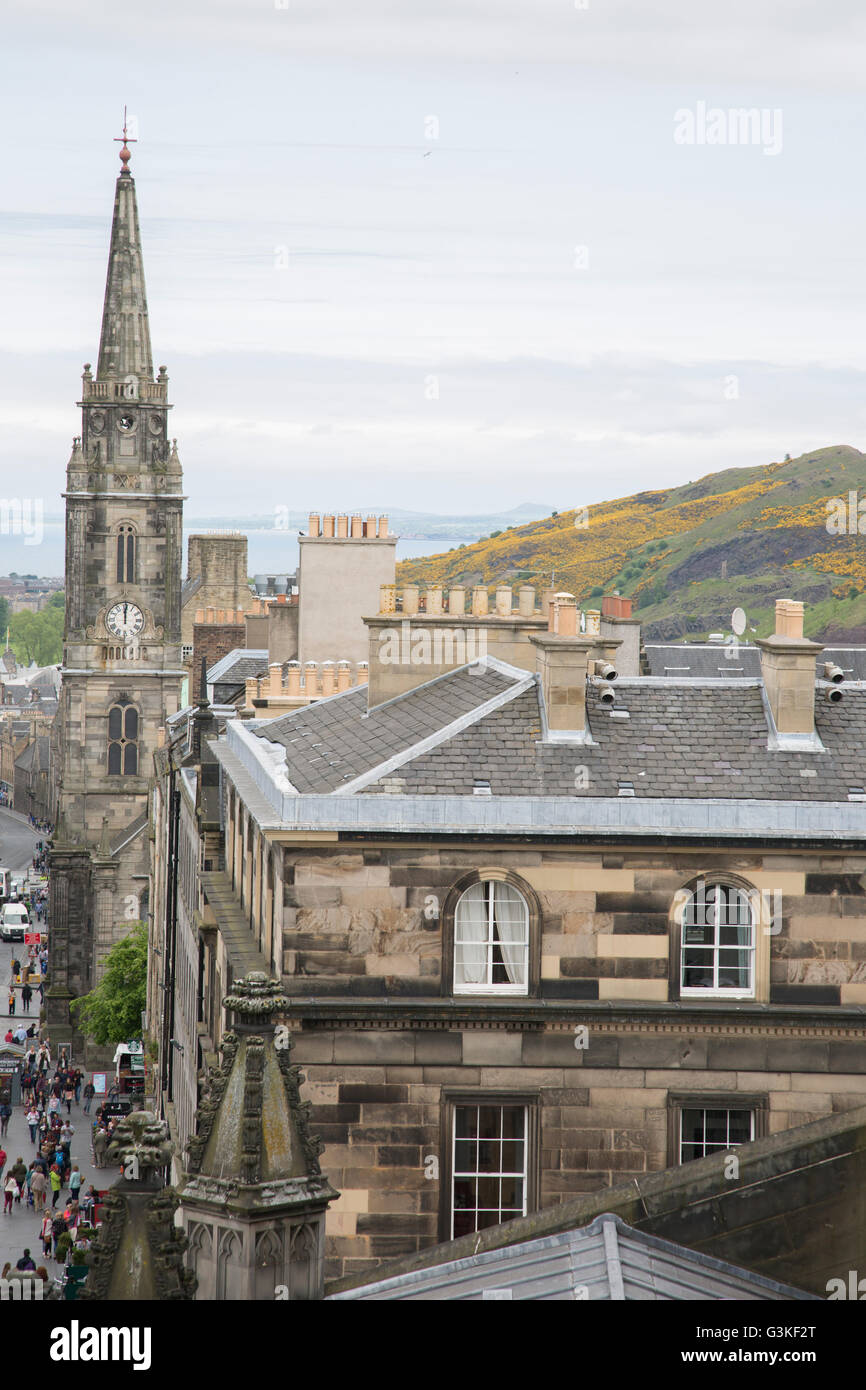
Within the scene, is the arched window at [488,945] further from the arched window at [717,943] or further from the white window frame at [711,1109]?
the white window frame at [711,1109]

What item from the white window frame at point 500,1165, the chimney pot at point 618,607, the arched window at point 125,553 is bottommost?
the white window frame at point 500,1165

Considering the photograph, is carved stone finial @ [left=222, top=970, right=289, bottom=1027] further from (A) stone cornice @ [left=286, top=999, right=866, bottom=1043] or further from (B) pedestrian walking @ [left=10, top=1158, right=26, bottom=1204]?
(B) pedestrian walking @ [left=10, top=1158, right=26, bottom=1204]

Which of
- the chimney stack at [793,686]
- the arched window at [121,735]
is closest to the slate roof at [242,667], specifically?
the chimney stack at [793,686]

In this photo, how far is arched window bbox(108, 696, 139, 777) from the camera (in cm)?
10206

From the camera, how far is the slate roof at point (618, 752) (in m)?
27.3

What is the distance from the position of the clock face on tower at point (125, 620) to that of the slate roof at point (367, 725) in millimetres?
68333

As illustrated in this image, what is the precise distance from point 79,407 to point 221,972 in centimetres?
7378

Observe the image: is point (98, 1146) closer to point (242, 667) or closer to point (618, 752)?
point (242, 667)

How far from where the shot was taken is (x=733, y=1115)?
2662 cm

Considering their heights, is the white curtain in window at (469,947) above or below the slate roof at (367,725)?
below

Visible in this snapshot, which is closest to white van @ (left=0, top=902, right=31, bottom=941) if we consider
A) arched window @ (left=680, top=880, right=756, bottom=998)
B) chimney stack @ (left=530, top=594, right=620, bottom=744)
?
chimney stack @ (left=530, top=594, right=620, bottom=744)

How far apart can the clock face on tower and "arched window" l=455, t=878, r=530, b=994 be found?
77437 mm
